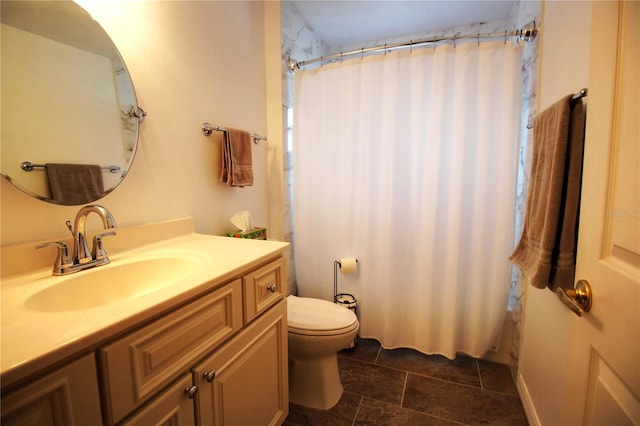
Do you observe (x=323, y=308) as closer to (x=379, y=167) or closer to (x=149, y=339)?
(x=379, y=167)

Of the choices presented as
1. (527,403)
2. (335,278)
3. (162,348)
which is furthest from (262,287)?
(527,403)

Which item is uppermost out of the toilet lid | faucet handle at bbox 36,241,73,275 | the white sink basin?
faucet handle at bbox 36,241,73,275

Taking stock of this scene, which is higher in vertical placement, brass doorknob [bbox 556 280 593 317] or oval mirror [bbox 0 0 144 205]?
oval mirror [bbox 0 0 144 205]

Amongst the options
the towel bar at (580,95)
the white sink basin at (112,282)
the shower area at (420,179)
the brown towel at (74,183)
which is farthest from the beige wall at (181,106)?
the towel bar at (580,95)

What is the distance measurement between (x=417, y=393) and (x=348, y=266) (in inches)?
31.5

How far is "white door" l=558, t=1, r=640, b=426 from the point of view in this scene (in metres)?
0.51

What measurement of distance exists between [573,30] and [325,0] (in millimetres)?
1398

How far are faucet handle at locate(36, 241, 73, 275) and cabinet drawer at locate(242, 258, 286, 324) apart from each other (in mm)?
505

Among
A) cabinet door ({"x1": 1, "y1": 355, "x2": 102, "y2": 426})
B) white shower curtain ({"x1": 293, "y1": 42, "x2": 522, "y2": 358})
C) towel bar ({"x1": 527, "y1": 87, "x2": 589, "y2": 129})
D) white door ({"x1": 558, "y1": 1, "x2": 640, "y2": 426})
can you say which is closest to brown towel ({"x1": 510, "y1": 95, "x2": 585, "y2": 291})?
towel bar ({"x1": 527, "y1": 87, "x2": 589, "y2": 129})

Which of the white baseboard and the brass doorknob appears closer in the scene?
the brass doorknob

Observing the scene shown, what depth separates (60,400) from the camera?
Answer: 457mm

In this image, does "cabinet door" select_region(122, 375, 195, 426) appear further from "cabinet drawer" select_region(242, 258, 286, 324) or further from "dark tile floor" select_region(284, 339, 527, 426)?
"dark tile floor" select_region(284, 339, 527, 426)

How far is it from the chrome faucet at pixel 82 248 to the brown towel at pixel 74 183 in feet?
0.26

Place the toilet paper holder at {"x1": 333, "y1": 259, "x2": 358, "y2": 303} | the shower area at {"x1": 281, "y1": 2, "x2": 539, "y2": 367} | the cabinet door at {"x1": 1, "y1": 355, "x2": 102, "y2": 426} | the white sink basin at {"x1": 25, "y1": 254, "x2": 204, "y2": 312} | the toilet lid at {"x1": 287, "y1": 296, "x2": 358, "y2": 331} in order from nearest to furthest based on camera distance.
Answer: the cabinet door at {"x1": 1, "y1": 355, "x2": 102, "y2": 426}
the white sink basin at {"x1": 25, "y1": 254, "x2": 204, "y2": 312}
the toilet lid at {"x1": 287, "y1": 296, "x2": 358, "y2": 331}
the shower area at {"x1": 281, "y1": 2, "x2": 539, "y2": 367}
the toilet paper holder at {"x1": 333, "y1": 259, "x2": 358, "y2": 303}
